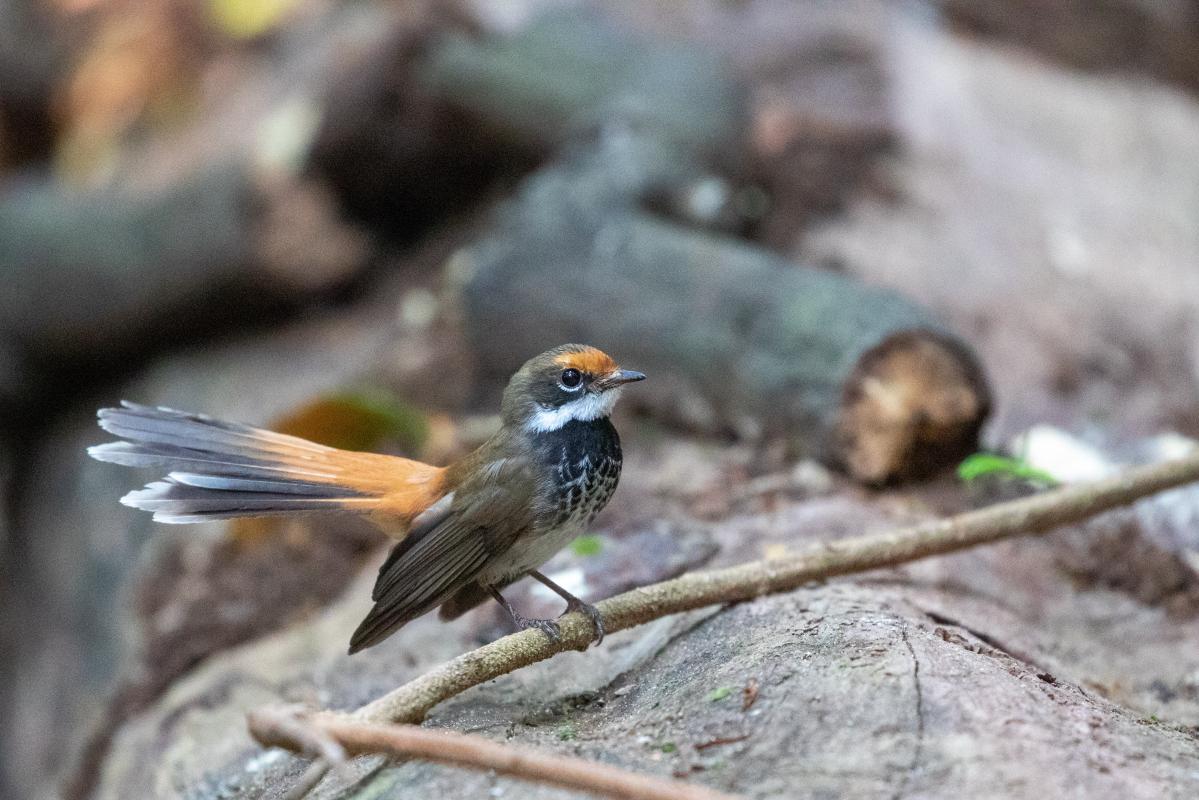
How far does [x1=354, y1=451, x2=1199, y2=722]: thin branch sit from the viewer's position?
2857mm

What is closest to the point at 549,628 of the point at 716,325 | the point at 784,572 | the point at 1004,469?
the point at 784,572

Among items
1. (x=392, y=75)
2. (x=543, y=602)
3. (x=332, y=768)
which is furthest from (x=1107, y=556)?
(x=392, y=75)

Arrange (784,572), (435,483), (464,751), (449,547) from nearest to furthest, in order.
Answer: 1. (464,751)
2. (449,547)
3. (784,572)
4. (435,483)

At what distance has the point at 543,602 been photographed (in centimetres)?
395

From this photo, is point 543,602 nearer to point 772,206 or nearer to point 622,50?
point 772,206

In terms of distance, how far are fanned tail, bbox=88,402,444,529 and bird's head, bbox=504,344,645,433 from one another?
1.22 feet

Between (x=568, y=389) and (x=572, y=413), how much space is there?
8 centimetres

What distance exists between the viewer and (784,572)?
133 inches

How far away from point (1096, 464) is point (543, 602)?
2.44 metres

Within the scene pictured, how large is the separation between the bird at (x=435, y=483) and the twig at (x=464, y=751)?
0.67 metres

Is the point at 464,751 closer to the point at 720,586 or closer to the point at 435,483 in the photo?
the point at 720,586

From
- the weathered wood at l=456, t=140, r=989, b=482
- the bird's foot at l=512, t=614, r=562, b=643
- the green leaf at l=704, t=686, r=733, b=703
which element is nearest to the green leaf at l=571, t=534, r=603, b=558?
the bird's foot at l=512, t=614, r=562, b=643

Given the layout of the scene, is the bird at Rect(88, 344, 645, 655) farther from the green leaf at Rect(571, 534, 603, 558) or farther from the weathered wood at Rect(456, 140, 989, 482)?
the weathered wood at Rect(456, 140, 989, 482)

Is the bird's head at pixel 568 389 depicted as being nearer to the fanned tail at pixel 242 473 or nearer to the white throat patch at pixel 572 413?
the white throat patch at pixel 572 413
